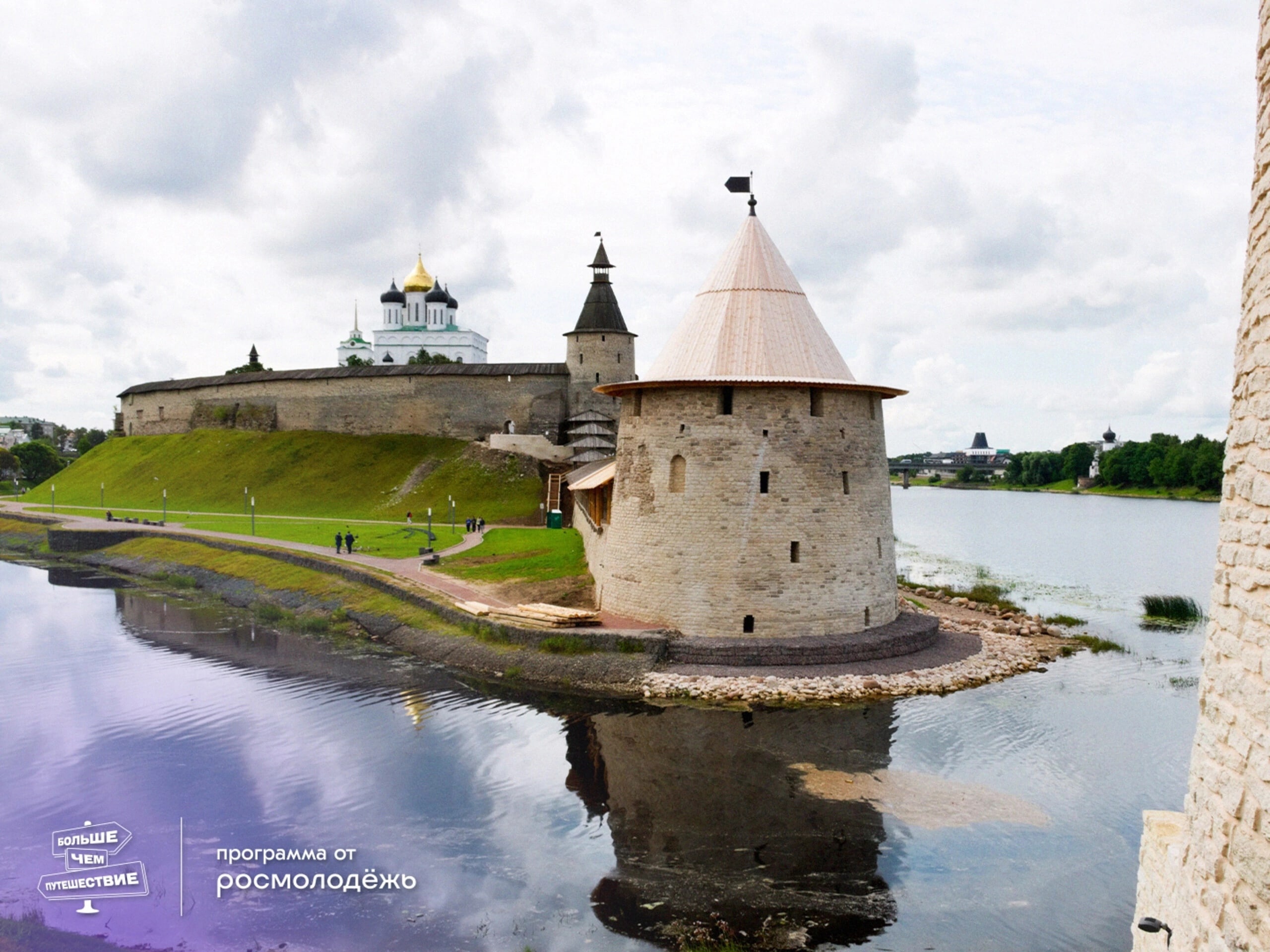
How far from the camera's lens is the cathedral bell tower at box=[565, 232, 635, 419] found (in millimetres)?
41188

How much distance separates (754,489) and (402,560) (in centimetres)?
1245

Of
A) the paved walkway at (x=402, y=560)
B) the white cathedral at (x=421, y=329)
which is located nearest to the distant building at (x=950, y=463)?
the white cathedral at (x=421, y=329)

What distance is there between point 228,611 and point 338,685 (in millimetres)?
9099

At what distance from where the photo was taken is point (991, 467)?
109000 mm

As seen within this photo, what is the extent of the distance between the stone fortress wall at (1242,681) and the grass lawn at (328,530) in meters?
24.3

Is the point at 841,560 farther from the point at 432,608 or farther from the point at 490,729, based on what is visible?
the point at 432,608

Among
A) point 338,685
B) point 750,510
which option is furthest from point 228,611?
point 750,510

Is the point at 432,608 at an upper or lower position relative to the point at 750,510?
lower

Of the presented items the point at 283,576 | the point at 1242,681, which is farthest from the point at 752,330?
the point at 283,576

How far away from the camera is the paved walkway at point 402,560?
19.4 m

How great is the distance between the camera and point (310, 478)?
41906 millimetres

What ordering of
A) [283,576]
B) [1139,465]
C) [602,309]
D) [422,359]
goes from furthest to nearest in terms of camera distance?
1. [1139,465]
2. [422,359]
3. [602,309]
4. [283,576]

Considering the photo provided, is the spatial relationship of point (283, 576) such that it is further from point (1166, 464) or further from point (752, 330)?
point (1166, 464)

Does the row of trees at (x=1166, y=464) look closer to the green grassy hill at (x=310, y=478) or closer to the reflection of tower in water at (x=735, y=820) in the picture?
the green grassy hill at (x=310, y=478)
